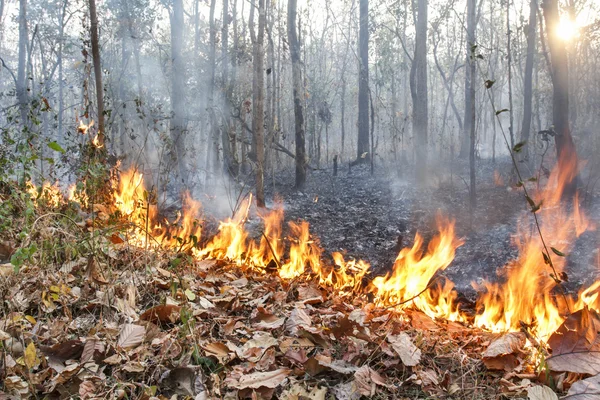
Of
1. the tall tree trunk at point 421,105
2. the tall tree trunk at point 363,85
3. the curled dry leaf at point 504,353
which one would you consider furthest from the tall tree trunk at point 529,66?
the curled dry leaf at point 504,353

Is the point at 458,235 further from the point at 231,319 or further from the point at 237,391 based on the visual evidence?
the point at 237,391

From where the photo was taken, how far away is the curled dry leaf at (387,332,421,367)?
2.27 m

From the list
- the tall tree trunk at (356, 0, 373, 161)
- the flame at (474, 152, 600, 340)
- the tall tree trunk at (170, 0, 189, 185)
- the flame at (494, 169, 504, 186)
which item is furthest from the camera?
the tall tree trunk at (356, 0, 373, 161)

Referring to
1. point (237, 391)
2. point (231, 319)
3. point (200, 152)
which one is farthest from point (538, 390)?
point (200, 152)

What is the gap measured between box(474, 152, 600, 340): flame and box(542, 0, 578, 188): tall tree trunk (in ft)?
0.08

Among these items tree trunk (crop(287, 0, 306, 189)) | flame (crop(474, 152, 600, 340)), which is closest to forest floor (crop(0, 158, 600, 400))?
flame (crop(474, 152, 600, 340))

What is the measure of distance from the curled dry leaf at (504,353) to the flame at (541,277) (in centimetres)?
34

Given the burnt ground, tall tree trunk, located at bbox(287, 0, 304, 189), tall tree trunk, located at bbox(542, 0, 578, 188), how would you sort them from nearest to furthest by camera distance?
the burnt ground < tall tree trunk, located at bbox(542, 0, 578, 188) < tall tree trunk, located at bbox(287, 0, 304, 189)

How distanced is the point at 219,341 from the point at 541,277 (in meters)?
3.65

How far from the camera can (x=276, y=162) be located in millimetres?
15641

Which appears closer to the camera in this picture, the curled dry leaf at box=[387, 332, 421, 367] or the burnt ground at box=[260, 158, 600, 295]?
the curled dry leaf at box=[387, 332, 421, 367]

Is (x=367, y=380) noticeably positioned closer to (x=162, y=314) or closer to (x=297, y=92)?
(x=162, y=314)

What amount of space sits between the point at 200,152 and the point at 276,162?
458 cm

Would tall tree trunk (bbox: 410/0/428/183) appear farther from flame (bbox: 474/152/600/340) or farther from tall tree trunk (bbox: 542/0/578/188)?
tall tree trunk (bbox: 542/0/578/188)
